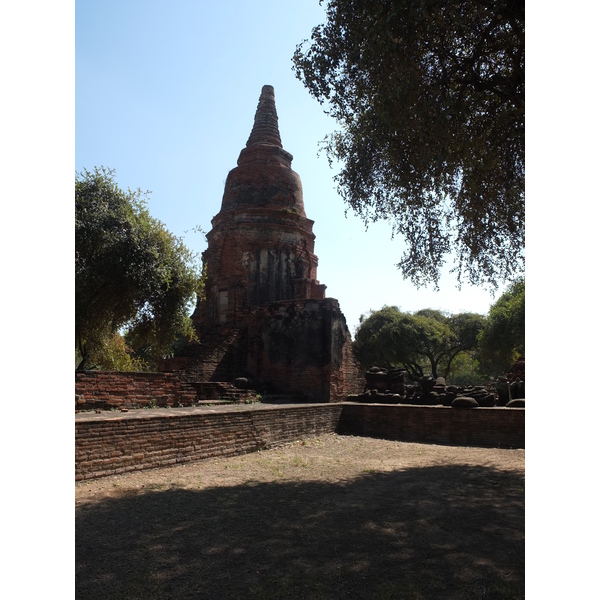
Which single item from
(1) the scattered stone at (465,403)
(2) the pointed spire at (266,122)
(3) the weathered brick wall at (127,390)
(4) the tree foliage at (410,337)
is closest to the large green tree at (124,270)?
(3) the weathered brick wall at (127,390)

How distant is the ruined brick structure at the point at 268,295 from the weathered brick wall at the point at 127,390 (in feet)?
11.8

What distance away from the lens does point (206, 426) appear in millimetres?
7602

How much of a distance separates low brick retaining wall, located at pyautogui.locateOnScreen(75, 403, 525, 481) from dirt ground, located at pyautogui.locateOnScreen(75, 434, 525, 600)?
29 centimetres

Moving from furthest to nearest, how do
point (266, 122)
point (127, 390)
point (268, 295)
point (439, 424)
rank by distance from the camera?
point (266, 122) < point (268, 295) < point (439, 424) < point (127, 390)

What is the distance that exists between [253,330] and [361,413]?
5808 millimetres

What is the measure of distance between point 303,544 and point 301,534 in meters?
0.26

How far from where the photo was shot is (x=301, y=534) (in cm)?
399

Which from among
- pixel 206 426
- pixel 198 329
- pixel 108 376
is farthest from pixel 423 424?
pixel 198 329

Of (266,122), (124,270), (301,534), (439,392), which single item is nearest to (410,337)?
(266,122)

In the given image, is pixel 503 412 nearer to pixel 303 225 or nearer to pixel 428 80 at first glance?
pixel 428 80

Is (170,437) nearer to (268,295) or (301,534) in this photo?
(301,534)

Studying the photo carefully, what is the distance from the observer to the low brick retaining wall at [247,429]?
19.7 ft

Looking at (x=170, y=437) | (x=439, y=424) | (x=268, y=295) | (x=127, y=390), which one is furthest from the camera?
(x=268, y=295)

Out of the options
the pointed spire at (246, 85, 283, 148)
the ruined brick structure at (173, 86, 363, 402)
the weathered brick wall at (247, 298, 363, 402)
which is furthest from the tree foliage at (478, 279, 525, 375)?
the pointed spire at (246, 85, 283, 148)
